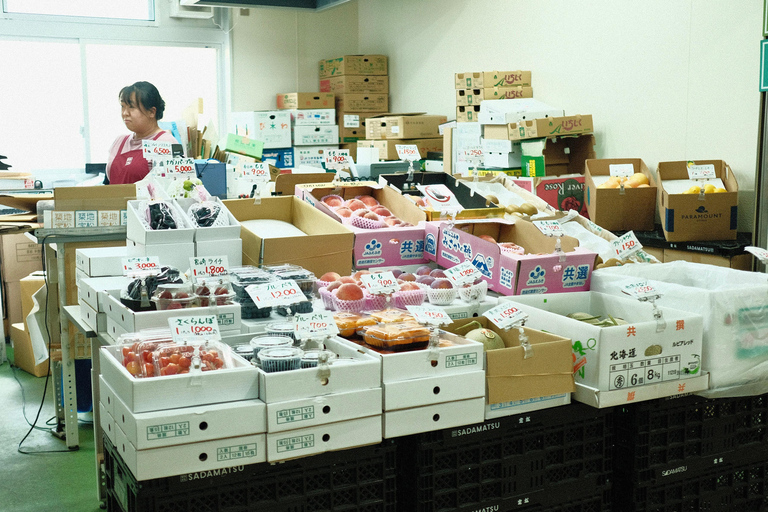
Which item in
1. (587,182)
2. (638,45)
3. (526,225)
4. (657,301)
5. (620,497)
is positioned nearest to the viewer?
(620,497)

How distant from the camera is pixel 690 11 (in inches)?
187

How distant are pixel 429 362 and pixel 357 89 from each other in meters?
6.82

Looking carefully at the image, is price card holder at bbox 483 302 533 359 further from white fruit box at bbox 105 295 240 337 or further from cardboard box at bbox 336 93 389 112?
cardboard box at bbox 336 93 389 112

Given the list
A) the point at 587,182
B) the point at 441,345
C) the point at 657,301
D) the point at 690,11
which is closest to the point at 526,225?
the point at 657,301

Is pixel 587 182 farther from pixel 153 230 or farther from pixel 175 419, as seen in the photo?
pixel 175 419

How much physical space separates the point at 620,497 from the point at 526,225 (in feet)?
3.84

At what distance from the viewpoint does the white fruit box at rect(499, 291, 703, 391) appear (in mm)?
2049

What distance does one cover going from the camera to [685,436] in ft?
7.29

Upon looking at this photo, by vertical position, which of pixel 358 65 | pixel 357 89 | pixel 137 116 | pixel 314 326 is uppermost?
pixel 358 65

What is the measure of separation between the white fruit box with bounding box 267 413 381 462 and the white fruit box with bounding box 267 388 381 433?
14 millimetres

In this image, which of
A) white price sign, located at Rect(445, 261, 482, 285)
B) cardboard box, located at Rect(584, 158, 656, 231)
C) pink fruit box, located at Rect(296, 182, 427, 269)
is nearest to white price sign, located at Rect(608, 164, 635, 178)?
cardboard box, located at Rect(584, 158, 656, 231)

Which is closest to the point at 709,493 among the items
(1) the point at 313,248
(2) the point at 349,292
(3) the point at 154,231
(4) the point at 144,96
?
(2) the point at 349,292

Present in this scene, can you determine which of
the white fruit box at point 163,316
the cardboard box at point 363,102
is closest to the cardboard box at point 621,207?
the white fruit box at point 163,316

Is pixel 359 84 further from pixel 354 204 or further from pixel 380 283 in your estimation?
pixel 380 283
